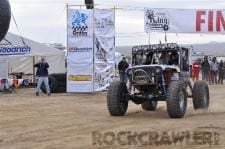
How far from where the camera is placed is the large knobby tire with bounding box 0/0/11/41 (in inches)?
115

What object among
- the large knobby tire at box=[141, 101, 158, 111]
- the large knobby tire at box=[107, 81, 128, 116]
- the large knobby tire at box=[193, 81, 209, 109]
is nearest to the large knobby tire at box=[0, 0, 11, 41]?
the large knobby tire at box=[107, 81, 128, 116]

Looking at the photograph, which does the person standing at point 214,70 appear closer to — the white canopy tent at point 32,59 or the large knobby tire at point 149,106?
the white canopy tent at point 32,59

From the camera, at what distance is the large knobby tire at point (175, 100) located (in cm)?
1253

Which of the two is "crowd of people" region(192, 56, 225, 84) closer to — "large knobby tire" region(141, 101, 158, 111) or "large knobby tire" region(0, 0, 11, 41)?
"large knobby tire" region(141, 101, 158, 111)

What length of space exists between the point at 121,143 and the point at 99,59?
46.3 ft

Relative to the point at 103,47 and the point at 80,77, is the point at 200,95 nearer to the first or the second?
the point at 80,77

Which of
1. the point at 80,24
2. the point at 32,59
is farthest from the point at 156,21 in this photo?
the point at 32,59

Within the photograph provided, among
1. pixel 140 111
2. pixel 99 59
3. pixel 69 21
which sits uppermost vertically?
pixel 69 21

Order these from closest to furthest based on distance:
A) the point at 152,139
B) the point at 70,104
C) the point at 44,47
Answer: the point at 152,139 < the point at 70,104 < the point at 44,47

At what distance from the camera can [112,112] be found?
13500mm

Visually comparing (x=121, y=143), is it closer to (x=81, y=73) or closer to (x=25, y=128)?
(x=25, y=128)

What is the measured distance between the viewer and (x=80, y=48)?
22.5 meters

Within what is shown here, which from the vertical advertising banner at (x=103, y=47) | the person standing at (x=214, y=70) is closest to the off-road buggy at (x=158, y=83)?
the vertical advertising banner at (x=103, y=47)

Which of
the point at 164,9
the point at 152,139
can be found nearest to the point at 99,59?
the point at 164,9
